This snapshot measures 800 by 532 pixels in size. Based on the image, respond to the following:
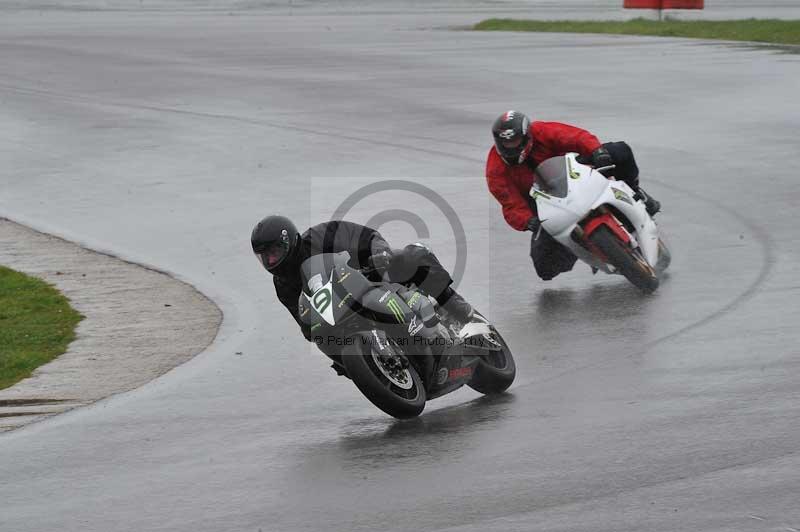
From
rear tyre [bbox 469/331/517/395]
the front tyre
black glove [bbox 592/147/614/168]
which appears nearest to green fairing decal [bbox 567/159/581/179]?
black glove [bbox 592/147/614/168]

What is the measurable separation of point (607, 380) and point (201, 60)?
23.4m

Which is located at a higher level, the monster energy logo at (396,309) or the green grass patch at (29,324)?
the monster energy logo at (396,309)

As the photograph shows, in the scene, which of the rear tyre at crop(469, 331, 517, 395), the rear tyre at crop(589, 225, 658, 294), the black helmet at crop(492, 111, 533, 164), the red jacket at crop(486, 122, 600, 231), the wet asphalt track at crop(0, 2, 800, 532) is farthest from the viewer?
the red jacket at crop(486, 122, 600, 231)

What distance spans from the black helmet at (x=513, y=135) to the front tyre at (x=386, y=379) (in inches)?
152

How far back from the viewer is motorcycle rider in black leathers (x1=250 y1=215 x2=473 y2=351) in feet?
28.0

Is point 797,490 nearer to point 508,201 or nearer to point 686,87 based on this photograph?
point 508,201

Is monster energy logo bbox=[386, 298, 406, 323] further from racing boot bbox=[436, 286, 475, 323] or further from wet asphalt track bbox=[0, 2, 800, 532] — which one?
racing boot bbox=[436, 286, 475, 323]

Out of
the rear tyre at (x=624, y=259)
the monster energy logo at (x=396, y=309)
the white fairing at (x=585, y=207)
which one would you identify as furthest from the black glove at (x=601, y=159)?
the monster energy logo at (x=396, y=309)

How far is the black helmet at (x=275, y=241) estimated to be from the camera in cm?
849

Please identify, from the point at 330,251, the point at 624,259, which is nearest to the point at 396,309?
the point at 330,251

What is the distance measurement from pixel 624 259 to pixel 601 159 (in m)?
1.09

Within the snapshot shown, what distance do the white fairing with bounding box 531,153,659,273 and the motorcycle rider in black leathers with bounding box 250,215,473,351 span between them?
3.02 m

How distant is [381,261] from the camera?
343 inches

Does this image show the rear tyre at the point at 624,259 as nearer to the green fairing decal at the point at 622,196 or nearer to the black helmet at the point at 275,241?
the green fairing decal at the point at 622,196
